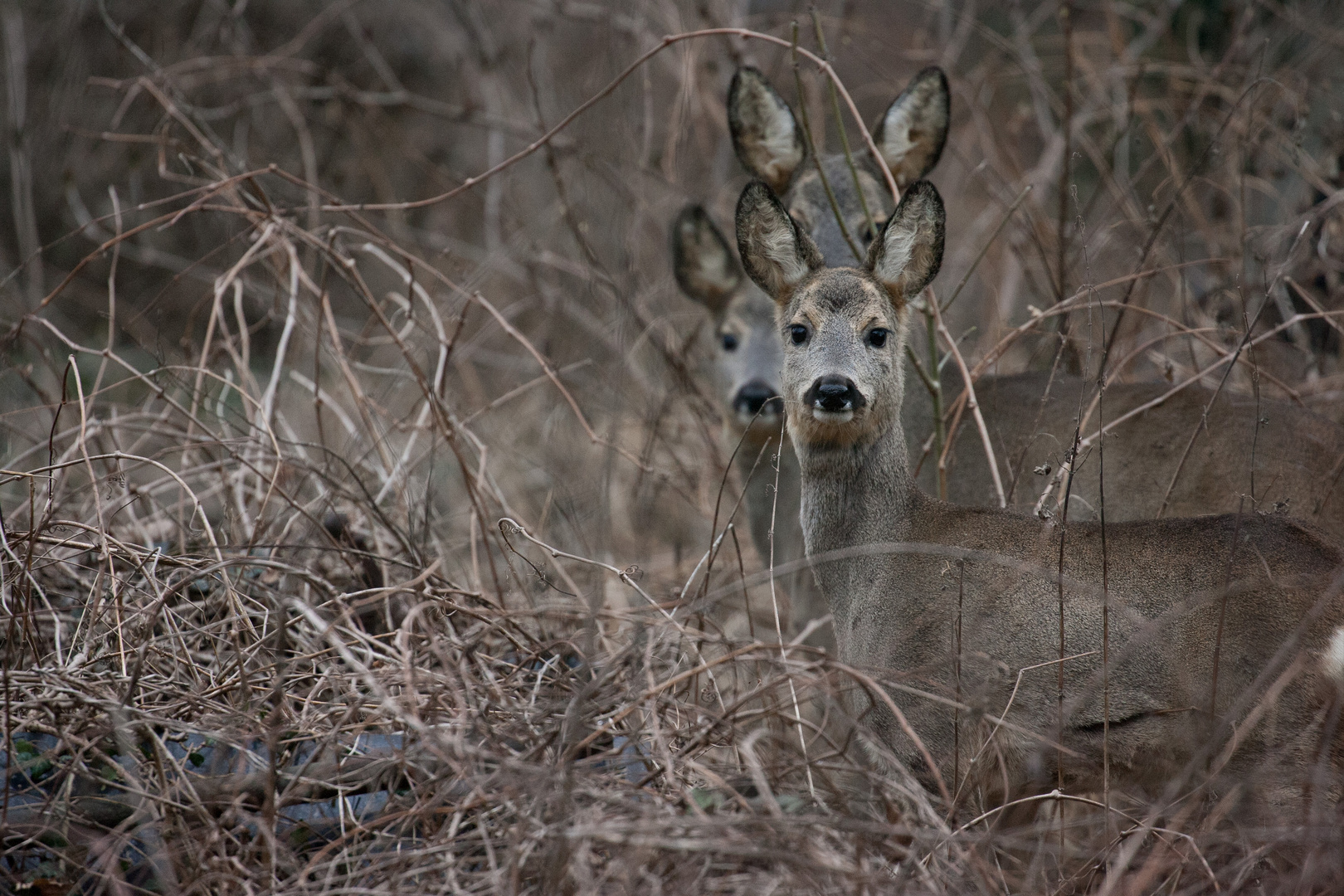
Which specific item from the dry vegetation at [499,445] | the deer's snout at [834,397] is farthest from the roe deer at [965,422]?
the deer's snout at [834,397]

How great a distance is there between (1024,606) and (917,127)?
2877 mm

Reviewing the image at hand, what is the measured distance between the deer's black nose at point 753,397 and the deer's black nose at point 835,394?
1647 millimetres

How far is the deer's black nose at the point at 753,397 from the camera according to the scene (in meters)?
5.48

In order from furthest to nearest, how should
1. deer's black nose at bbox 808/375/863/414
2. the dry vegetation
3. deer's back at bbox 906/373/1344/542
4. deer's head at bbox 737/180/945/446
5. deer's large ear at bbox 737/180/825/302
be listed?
1. deer's back at bbox 906/373/1344/542
2. deer's large ear at bbox 737/180/825/302
3. deer's head at bbox 737/180/945/446
4. deer's black nose at bbox 808/375/863/414
5. the dry vegetation

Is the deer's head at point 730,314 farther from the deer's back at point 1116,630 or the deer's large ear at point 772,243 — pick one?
the deer's back at point 1116,630

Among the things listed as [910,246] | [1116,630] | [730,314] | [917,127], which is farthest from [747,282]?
[1116,630]

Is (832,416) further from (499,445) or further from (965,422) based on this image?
(499,445)

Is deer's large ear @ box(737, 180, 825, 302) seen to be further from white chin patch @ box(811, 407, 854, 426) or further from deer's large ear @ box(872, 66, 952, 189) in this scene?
deer's large ear @ box(872, 66, 952, 189)

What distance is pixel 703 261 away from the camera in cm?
613

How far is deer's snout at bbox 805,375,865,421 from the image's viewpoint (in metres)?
3.72

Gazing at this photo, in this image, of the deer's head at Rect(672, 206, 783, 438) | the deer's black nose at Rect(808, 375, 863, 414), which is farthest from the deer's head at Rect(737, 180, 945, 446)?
the deer's head at Rect(672, 206, 783, 438)

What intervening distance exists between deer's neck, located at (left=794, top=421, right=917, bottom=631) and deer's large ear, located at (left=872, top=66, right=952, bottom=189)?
2.10 meters

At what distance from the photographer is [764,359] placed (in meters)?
5.80

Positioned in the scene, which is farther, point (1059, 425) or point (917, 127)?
point (917, 127)
